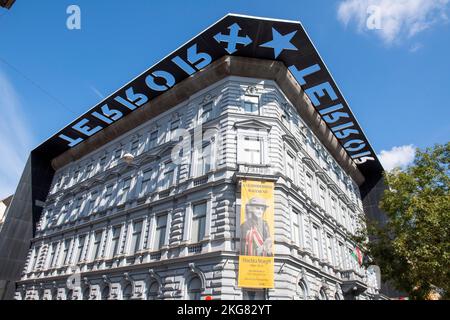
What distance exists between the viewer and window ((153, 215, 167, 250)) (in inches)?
809

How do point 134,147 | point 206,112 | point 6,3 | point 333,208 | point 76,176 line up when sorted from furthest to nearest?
point 76,176 → point 333,208 → point 134,147 → point 206,112 → point 6,3

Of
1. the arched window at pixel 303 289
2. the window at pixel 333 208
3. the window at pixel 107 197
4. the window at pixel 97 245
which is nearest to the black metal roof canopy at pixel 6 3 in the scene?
the window at pixel 107 197

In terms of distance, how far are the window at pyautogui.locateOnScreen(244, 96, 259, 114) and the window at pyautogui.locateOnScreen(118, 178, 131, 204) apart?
12.2m

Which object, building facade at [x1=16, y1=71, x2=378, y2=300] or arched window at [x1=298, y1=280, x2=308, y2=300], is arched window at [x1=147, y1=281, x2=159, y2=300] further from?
arched window at [x1=298, y1=280, x2=308, y2=300]

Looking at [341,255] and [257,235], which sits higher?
[341,255]

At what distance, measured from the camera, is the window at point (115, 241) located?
76.9 ft

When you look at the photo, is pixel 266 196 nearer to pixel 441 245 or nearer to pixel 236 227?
pixel 236 227

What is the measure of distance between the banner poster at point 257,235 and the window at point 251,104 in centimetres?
605

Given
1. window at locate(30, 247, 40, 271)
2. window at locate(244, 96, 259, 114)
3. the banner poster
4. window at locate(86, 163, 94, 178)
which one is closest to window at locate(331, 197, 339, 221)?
the banner poster

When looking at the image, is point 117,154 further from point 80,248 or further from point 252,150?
point 252,150

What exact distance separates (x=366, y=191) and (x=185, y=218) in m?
29.8

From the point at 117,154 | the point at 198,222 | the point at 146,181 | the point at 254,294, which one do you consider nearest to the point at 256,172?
the point at 198,222

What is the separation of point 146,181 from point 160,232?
5164 millimetres

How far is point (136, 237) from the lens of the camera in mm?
22625
